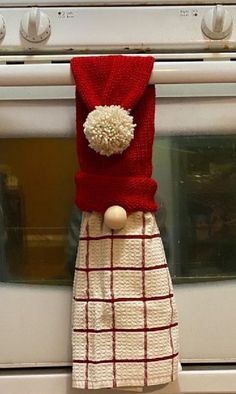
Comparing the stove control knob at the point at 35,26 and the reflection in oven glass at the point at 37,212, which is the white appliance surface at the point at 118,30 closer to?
the stove control knob at the point at 35,26

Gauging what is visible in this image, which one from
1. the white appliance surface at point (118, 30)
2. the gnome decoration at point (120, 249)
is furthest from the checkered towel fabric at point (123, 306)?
the white appliance surface at point (118, 30)

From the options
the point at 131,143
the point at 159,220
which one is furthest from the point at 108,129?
the point at 159,220

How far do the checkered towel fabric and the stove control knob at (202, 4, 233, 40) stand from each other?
26 cm

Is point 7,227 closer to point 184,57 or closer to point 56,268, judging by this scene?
point 56,268

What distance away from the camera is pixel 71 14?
849 mm

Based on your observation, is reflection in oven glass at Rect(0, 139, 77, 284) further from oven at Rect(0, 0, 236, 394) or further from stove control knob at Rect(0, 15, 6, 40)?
stove control knob at Rect(0, 15, 6, 40)

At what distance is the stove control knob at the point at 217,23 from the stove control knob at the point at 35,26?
21cm

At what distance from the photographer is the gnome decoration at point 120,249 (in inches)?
30.7

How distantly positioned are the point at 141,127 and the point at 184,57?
12cm

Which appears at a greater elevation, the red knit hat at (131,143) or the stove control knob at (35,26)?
the stove control knob at (35,26)

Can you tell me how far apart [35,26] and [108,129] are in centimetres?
18

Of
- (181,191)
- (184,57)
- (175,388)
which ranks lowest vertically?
(175,388)

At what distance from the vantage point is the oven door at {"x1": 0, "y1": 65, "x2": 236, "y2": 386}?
81 centimetres

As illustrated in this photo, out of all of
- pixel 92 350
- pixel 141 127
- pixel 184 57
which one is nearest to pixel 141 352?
pixel 92 350
